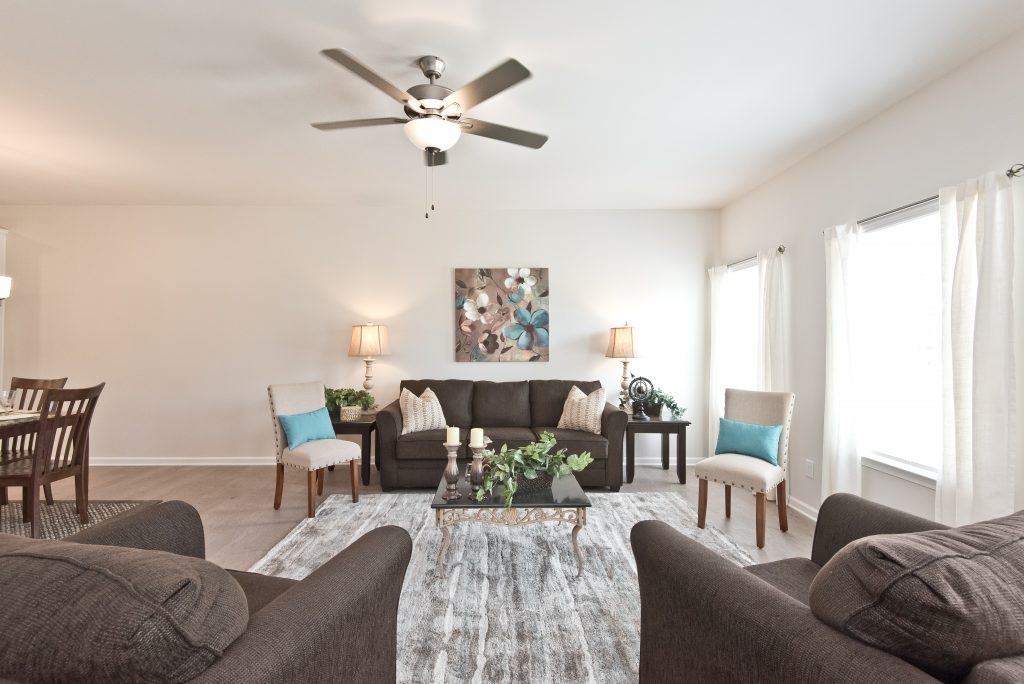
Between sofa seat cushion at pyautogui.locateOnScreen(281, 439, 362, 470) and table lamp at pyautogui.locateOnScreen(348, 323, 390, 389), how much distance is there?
1.15m

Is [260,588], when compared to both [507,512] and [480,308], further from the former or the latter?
[480,308]

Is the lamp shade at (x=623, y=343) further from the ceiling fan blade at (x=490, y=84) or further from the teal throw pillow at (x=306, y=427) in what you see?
the ceiling fan blade at (x=490, y=84)

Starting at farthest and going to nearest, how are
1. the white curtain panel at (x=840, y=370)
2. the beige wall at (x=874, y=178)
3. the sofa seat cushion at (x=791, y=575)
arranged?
1. the white curtain panel at (x=840, y=370)
2. the beige wall at (x=874, y=178)
3. the sofa seat cushion at (x=791, y=575)

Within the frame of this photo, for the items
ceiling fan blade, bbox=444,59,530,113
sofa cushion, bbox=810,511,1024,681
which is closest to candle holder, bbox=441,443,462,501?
ceiling fan blade, bbox=444,59,530,113

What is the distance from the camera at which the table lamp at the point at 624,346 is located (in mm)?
4770

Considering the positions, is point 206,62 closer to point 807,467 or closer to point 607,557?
point 607,557

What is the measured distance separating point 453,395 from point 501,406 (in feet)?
1.59

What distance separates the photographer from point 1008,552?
910 millimetres

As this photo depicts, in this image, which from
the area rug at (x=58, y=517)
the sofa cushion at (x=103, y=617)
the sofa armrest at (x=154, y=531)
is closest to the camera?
the sofa cushion at (x=103, y=617)

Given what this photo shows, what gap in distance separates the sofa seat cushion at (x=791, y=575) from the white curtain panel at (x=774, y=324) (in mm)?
2394

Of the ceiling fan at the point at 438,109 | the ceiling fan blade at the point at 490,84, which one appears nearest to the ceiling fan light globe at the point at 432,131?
the ceiling fan at the point at 438,109

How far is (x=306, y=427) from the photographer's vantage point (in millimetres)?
3773

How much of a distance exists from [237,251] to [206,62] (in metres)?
3.02

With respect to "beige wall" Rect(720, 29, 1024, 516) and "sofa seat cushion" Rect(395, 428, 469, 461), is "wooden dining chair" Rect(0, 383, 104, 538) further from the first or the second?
"beige wall" Rect(720, 29, 1024, 516)
